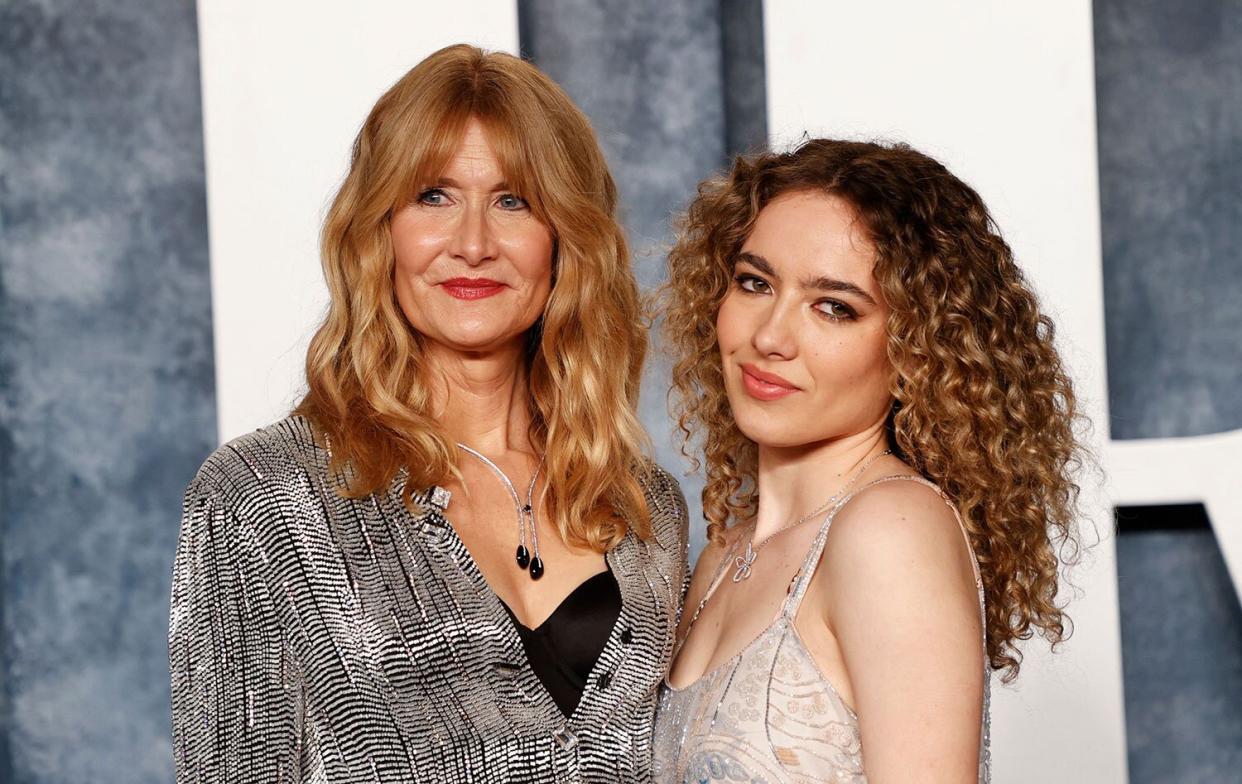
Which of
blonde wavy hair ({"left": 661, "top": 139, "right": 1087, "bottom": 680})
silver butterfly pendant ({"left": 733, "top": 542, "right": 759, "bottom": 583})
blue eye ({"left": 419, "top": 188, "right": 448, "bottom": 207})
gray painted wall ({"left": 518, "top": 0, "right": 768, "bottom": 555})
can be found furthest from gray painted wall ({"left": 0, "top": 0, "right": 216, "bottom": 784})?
blonde wavy hair ({"left": 661, "top": 139, "right": 1087, "bottom": 680})

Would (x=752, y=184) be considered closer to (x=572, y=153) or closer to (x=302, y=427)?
(x=572, y=153)

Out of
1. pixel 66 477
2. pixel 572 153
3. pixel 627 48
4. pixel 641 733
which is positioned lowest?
pixel 641 733

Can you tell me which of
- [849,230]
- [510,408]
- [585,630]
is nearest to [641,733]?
[585,630]

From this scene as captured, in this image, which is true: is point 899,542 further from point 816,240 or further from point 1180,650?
point 1180,650

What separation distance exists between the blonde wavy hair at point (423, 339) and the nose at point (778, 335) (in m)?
0.48

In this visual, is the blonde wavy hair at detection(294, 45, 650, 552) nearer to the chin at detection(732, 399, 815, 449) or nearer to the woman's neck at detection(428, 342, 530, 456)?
the woman's neck at detection(428, 342, 530, 456)

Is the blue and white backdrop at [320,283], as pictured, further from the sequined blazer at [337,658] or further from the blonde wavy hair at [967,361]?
the sequined blazer at [337,658]

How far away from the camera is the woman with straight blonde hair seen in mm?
2254

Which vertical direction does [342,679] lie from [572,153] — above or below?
below

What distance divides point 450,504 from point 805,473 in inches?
23.5

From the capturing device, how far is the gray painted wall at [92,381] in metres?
3.55

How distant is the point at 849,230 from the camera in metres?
2.32

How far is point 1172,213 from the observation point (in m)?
3.76

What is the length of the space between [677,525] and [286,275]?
1.30 meters
